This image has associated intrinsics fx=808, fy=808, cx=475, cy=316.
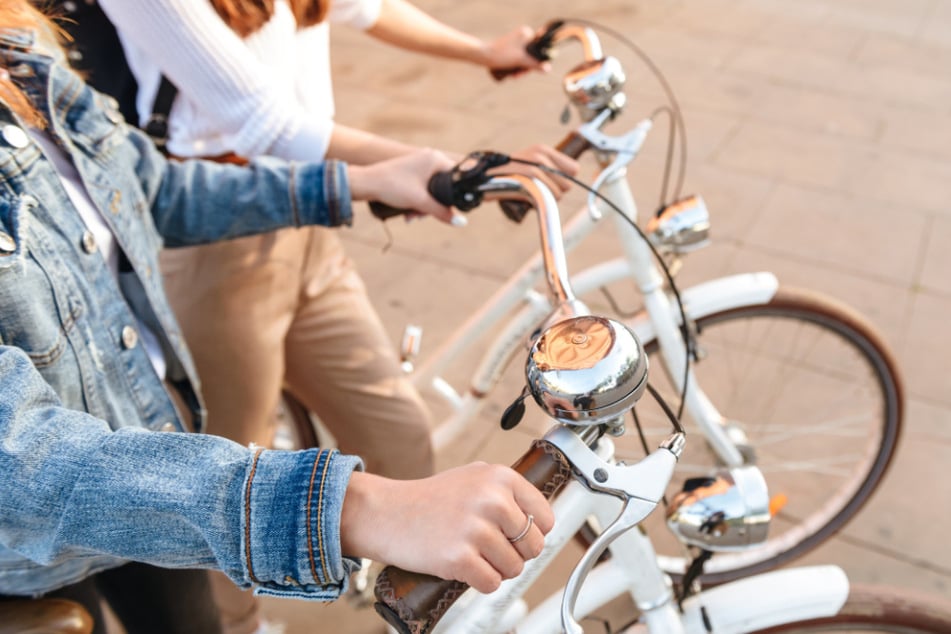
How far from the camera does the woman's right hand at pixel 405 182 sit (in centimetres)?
148

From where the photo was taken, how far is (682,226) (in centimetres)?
180

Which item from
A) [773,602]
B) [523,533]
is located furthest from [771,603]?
[523,533]

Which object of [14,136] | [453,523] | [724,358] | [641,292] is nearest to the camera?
[453,523]

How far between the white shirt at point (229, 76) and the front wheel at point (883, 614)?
1.25m

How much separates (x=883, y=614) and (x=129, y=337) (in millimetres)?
1279

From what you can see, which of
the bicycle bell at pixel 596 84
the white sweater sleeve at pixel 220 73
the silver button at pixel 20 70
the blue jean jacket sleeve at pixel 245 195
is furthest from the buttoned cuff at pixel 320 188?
the bicycle bell at pixel 596 84

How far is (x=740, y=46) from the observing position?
20.2ft

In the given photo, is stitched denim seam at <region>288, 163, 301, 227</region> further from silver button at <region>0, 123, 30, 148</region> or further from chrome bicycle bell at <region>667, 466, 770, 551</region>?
chrome bicycle bell at <region>667, 466, 770, 551</region>

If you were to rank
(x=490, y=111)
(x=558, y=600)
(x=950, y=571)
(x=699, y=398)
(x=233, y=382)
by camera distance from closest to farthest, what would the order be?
(x=558, y=600)
(x=233, y=382)
(x=699, y=398)
(x=950, y=571)
(x=490, y=111)

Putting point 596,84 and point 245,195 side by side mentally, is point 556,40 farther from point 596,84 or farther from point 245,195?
point 245,195

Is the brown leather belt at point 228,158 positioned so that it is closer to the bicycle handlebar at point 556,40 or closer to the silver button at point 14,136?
the silver button at point 14,136

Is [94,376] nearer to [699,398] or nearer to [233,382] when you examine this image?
[233,382]

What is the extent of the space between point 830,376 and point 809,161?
1.93m

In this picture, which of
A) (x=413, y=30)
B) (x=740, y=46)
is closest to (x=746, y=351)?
(x=413, y=30)
